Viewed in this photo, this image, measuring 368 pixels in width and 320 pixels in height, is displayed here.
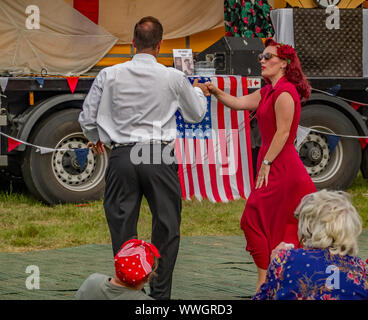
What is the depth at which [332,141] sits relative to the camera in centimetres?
1186

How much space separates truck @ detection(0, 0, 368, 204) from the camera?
1076 cm

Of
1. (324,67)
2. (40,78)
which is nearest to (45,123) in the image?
(40,78)

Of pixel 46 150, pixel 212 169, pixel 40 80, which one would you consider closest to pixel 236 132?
pixel 212 169

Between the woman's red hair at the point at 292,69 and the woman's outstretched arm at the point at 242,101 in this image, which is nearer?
the woman's red hair at the point at 292,69

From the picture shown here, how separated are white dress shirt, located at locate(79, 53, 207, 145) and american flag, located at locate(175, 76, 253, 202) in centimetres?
537

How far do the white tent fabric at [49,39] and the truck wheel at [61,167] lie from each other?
0.98m

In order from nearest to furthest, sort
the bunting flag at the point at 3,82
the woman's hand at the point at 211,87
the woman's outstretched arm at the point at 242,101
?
the woman's hand at the point at 211,87
the woman's outstretched arm at the point at 242,101
the bunting flag at the point at 3,82

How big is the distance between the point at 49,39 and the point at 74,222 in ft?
9.57

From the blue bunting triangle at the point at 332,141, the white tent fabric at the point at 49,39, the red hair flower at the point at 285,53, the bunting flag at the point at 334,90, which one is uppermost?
the white tent fabric at the point at 49,39

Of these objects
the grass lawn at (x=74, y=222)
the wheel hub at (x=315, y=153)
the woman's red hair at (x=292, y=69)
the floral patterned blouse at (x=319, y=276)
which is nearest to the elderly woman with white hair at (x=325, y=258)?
Answer: the floral patterned blouse at (x=319, y=276)

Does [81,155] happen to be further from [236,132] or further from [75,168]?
[236,132]

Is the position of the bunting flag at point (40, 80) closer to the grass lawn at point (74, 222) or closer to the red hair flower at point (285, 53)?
the grass lawn at point (74, 222)

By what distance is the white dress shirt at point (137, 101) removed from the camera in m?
5.73
